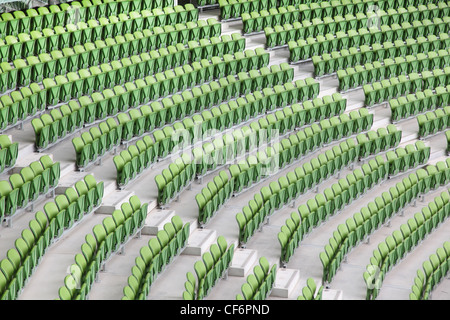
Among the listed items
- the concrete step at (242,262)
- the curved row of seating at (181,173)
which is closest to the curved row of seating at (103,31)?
the curved row of seating at (181,173)

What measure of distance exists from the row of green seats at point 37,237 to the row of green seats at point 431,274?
178 cm

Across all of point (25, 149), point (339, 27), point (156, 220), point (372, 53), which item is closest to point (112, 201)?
point (156, 220)

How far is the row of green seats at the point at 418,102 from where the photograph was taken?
6.43 m

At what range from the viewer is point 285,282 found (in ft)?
13.6

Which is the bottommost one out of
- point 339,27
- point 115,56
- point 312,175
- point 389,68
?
point 312,175

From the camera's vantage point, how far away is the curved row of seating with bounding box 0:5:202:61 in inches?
226

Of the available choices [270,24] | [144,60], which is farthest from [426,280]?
[270,24]

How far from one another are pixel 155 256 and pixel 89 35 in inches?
112

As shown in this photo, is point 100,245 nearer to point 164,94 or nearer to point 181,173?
point 181,173

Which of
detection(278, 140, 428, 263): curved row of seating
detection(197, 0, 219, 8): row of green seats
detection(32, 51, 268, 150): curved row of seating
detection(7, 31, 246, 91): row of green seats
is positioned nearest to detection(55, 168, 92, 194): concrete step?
detection(32, 51, 268, 150): curved row of seating

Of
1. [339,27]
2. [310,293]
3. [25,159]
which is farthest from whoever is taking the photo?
[339,27]

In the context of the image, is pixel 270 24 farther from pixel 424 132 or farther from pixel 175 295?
pixel 175 295

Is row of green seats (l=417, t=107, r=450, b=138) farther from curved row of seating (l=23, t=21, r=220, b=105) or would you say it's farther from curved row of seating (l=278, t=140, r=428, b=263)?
curved row of seating (l=23, t=21, r=220, b=105)

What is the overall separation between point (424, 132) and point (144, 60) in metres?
2.26
